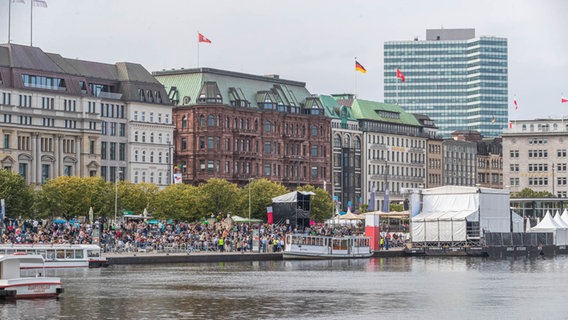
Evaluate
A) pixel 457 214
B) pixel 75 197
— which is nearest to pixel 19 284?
pixel 75 197

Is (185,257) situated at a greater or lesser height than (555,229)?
lesser

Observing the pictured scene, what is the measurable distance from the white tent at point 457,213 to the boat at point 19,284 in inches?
2970

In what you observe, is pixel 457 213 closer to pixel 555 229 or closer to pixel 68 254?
pixel 555 229

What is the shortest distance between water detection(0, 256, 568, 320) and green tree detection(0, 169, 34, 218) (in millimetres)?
25080

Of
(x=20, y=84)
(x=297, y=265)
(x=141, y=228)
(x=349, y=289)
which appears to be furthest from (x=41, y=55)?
(x=349, y=289)

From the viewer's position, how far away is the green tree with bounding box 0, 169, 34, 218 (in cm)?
14138

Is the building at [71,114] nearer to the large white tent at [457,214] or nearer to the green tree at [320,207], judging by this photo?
the green tree at [320,207]

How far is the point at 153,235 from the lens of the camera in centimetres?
13525

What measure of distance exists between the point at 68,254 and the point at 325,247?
34373 millimetres

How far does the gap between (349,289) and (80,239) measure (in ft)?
120

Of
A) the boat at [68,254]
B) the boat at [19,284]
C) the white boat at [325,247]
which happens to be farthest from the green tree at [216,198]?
the boat at [19,284]

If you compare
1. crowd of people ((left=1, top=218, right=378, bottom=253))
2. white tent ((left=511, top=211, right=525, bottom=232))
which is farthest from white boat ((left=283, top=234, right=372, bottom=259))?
white tent ((left=511, top=211, right=525, bottom=232))

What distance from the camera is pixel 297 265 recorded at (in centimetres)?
12925

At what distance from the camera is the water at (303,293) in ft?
251
